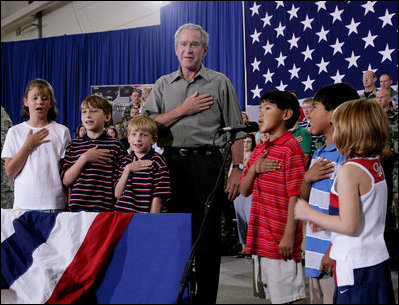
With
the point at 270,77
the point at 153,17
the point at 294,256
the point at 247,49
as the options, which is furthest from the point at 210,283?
the point at 153,17

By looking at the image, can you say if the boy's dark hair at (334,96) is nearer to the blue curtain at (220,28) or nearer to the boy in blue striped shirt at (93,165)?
the boy in blue striped shirt at (93,165)

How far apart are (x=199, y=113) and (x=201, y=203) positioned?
0.57 meters

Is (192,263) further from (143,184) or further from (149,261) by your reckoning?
(143,184)

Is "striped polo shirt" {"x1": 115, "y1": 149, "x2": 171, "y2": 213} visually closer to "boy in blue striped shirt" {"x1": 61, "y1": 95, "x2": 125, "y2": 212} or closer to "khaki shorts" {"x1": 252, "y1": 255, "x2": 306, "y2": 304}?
"boy in blue striped shirt" {"x1": 61, "y1": 95, "x2": 125, "y2": 212}

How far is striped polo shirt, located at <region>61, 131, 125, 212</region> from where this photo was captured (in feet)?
9.16

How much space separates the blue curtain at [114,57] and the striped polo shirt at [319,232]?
592 cm

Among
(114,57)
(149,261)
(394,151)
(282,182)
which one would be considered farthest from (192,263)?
(114,57)

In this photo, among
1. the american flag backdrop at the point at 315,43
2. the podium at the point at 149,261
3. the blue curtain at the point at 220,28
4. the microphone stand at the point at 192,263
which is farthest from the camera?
the blue curtain at the point at 220,28

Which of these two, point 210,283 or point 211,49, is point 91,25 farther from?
point 210,283

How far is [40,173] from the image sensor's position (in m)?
2.85

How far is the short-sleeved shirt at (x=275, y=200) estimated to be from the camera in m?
2.33

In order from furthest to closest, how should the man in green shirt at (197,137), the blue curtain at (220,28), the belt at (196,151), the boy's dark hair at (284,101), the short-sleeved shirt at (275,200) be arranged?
the blue curtain at (220,28)
the belt at (196,151)
the man in green shirt at (197,137)
the boy's dark hair at (284,101)
the short-sleeved shirt at (275,200)

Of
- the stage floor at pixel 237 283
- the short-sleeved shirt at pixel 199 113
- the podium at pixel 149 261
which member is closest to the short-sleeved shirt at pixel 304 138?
the stage floor at pixel 237 283

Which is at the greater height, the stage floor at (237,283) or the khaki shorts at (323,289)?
the khaki shorts at (323,289)
